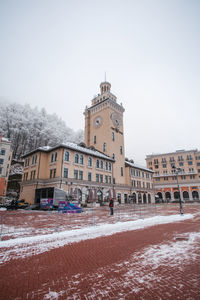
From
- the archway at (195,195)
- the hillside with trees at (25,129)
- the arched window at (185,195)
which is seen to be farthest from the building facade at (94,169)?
the hillside with trees at (25,129)

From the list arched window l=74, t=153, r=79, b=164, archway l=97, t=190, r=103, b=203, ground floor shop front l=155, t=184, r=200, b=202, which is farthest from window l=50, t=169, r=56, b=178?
ground floor shop front l=155, t=184, r=200, b=202

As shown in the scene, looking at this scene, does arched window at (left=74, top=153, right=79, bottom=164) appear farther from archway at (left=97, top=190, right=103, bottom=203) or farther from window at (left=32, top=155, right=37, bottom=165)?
window at (left=32, top=155, right=37, bottom=165)

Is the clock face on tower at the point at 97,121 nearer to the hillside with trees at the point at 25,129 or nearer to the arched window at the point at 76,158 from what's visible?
the arched window at the point at 76,158

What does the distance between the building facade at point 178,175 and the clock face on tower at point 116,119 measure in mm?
30880

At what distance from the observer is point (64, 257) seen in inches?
205

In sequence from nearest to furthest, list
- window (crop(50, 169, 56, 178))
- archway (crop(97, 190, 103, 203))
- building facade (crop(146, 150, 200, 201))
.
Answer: window (crop(50, 169, 56, 178)) → archway (crop(97, 190, 103, 203)) → building facade (crop(146, 150, 200, 201))

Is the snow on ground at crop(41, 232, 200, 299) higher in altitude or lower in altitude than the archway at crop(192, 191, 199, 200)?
lower

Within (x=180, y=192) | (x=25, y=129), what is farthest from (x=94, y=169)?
(x=25, y=129)

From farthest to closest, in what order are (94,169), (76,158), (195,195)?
(195,195), (94,169), (76,158)

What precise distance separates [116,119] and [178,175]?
3632cm

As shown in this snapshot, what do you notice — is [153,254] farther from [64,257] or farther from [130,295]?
[64,257]

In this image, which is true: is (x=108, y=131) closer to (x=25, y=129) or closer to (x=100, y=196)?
(x=100, y=196)

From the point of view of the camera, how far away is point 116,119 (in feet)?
158

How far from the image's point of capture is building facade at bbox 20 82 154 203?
30.5 metres
